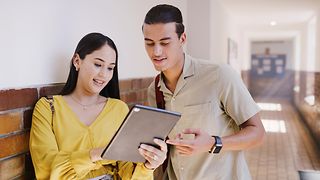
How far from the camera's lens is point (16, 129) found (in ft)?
4.22

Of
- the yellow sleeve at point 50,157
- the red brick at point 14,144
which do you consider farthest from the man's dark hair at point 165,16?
the red brick at point 14,144

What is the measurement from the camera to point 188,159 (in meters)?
1.51

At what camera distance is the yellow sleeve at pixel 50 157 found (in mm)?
1225

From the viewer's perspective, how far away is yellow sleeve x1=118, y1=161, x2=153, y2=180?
4.30ft

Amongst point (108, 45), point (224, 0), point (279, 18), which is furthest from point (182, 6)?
point (279, 18)

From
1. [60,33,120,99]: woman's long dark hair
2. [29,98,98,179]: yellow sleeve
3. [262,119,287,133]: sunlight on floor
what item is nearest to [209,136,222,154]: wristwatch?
[29,98,98,179]: yellow sleeve

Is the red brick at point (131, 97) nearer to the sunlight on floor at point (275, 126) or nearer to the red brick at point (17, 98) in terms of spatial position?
the red brick at point (17, 98)

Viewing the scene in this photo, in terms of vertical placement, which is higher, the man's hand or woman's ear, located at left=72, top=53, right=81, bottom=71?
woman's ear, located at left=72, top=53, right=81, bottom=71

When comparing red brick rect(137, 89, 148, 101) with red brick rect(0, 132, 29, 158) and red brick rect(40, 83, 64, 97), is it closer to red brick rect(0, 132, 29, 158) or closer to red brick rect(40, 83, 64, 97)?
red brick rect(40, 83, 64, 97)

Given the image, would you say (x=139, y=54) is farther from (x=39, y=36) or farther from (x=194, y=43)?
(x=194, y=43)

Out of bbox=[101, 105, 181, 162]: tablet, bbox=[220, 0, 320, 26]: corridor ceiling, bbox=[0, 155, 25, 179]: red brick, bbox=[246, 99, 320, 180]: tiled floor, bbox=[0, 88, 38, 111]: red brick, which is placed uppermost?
bbox=[220, 0, 320, 26]: corridor ceiling

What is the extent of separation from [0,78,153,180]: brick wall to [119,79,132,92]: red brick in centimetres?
74

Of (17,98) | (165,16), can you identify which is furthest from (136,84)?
(17,98)

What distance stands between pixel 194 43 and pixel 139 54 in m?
1.93
